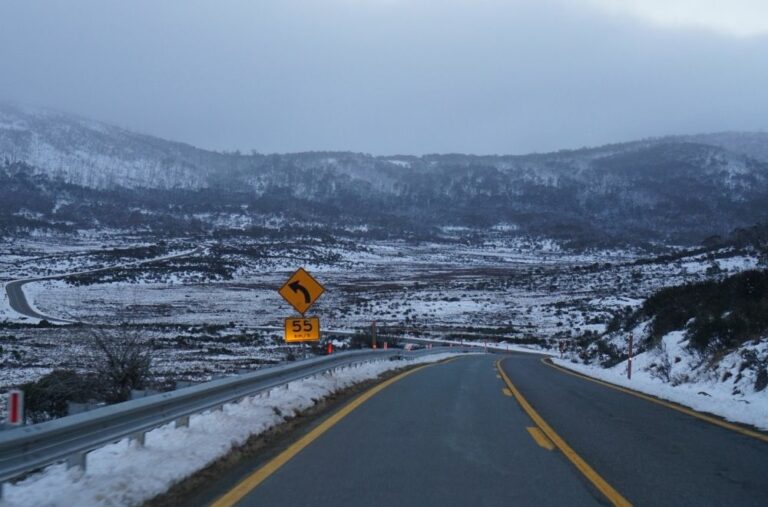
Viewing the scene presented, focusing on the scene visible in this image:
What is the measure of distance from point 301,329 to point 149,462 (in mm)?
9691

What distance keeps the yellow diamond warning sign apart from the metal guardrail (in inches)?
220

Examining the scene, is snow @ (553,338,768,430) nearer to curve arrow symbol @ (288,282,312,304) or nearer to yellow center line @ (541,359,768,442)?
yellow center line @ (541,359,768,442)

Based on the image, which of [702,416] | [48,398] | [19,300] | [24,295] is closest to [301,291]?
[48,398]

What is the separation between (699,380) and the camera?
675 inches

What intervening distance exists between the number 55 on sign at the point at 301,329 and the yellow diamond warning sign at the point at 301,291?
450 mm

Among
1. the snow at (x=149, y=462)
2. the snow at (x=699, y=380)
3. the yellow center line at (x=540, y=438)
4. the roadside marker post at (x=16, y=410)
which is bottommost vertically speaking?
the snow at (x=699, y=380)

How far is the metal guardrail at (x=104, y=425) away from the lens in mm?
5160

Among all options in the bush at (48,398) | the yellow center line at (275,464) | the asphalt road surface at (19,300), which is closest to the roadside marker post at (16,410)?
the yellow center line at (275,464)

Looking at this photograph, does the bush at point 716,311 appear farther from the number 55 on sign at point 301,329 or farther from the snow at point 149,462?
the snow at point 149,462

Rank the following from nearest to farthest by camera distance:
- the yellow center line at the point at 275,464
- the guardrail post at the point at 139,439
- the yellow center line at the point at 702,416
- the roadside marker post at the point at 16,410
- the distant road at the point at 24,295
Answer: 1. the roadside marker post at the point at 16,410
2. the yellow center line at the point at 275,464
3. the guardrail post at the point at 139,439
4. the yellow center line at the point at 702,416
5. the distant road at the point at 24,295

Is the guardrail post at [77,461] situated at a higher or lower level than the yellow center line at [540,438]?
higher

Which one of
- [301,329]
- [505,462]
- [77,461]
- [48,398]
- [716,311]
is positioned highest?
[716,311]

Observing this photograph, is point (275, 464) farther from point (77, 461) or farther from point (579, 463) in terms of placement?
point (579, 463)

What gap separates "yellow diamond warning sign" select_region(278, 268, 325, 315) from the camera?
55.3 feet
